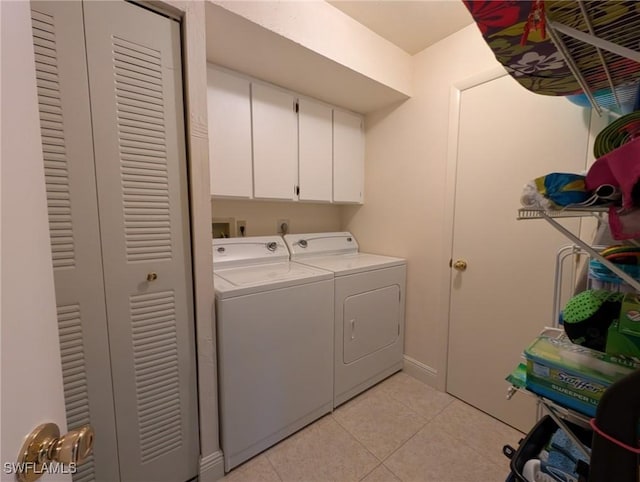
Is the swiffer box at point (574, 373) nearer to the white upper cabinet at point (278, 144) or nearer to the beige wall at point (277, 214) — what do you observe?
the white upper cabinet at point (278, 144)

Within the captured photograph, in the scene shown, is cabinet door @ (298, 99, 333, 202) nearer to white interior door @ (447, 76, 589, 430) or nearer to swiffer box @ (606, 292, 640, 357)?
white interior door @ (447, 76, 589, 430)

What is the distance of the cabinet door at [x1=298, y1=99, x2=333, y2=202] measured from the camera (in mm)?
2139

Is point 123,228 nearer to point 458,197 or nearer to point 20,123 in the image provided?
point 20,123

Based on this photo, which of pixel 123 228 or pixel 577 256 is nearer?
pixel 123 228

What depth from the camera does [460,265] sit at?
1934 mm

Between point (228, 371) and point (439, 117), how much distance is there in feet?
7.19

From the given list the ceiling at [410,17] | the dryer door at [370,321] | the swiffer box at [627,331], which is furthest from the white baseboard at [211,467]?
the ceiling at [410,17]

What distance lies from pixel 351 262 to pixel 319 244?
16.3 inches

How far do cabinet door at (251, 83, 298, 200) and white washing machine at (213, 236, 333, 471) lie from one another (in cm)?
54

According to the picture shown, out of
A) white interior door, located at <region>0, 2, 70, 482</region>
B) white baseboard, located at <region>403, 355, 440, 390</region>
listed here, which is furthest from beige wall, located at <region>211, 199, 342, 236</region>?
white interior door, located at <region>0, 2, 70, 482</region>

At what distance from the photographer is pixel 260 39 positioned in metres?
1.45

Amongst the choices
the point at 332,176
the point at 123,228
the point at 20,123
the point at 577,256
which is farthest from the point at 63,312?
the point at 577,256

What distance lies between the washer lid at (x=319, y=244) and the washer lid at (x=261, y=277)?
29 cm

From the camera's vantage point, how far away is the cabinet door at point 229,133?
1.70 meters
